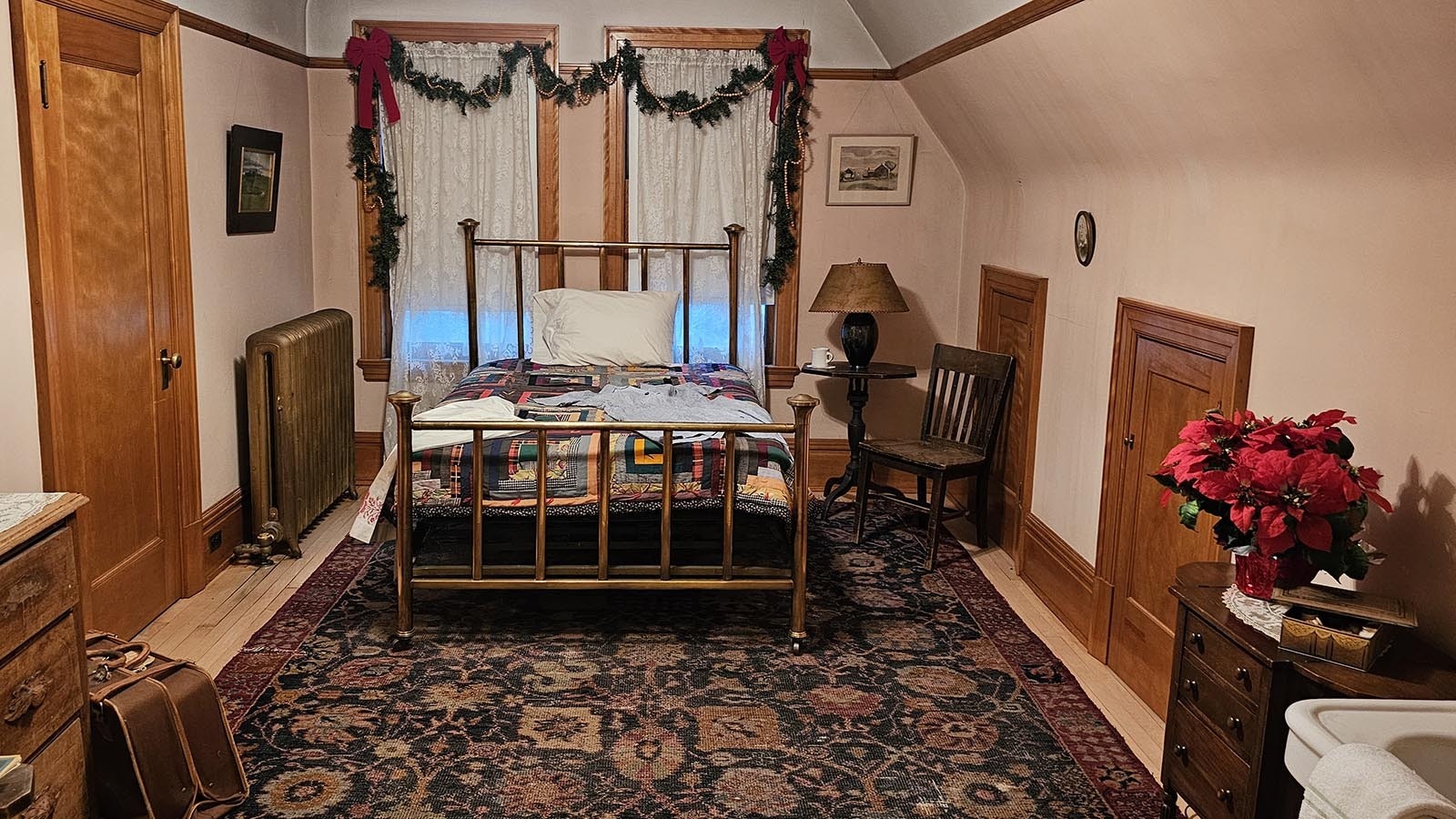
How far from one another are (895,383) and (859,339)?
2.22ft

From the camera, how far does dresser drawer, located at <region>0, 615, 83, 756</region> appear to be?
2.38 meters

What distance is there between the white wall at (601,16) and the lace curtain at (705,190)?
187 mm

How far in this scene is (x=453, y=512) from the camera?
13.0 ft

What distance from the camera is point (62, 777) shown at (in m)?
2.60

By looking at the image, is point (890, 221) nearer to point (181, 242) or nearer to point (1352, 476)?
point (181, 242)

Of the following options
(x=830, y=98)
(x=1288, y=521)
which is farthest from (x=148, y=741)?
(x=830, y=98)

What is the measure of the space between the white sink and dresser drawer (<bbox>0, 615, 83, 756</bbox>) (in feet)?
7.77

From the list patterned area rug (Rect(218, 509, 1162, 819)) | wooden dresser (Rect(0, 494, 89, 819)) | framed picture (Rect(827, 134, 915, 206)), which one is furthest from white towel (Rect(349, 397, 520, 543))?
framed picture (Rect(827, 134, 915, 206))

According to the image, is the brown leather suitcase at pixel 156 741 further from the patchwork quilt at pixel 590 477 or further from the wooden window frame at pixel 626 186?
the wooden window frame at pixel 626 186

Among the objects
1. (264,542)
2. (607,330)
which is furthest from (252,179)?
(607,330)

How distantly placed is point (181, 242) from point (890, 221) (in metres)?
3.35

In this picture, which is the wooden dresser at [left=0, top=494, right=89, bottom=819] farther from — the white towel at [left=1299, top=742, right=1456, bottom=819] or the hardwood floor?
the white towel at [left=1299, top=742, right=1456, bottom=819]

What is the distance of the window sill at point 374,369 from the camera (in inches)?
242

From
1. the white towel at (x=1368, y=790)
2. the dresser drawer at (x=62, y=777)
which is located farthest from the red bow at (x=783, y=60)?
the white towel at (x=1368, y=790)
